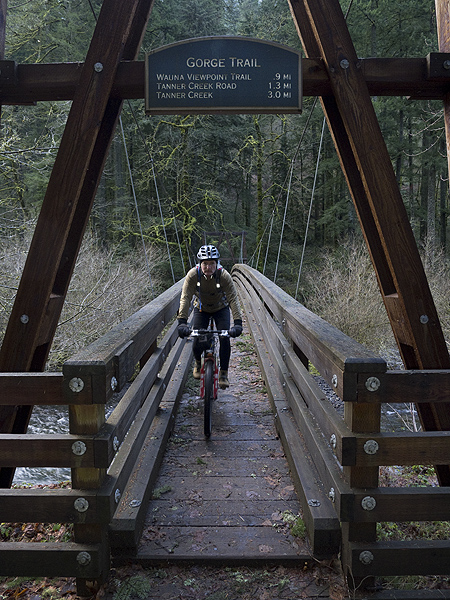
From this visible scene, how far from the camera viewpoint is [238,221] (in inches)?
1216

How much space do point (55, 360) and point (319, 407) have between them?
7.57 meters

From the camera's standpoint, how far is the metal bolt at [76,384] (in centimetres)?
223

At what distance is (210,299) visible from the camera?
4.85 metres

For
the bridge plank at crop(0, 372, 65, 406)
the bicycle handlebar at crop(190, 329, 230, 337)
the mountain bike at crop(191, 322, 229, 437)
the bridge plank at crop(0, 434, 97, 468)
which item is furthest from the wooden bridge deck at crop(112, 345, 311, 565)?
the bridge plank at crop(0, 372, 65, 406)

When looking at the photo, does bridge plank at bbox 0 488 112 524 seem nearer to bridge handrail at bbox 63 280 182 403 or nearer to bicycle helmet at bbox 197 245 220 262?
bridge handrail at bbox 63 280 182 403

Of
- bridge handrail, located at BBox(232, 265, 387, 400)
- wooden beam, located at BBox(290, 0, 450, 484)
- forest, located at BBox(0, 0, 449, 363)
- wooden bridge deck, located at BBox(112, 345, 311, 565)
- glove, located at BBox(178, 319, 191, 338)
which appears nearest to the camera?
bridge handrail, located at BBox(232, 265, 387, 400)

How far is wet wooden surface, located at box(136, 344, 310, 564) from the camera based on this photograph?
255 centimetres

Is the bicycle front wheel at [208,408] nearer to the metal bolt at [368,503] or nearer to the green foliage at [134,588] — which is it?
the green foliage at [134,588]

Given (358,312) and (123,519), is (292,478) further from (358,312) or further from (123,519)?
(358,312)

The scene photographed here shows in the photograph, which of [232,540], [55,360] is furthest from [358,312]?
[232,540]

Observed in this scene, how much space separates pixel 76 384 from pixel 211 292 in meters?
2.65

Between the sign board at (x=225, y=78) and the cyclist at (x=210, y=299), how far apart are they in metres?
1.53

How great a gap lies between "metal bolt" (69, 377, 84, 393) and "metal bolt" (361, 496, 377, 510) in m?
1.40

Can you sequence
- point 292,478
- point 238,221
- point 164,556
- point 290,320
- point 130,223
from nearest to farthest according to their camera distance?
point 164,556
point 292,478
point 290,320
point 130,223
point 238,221
